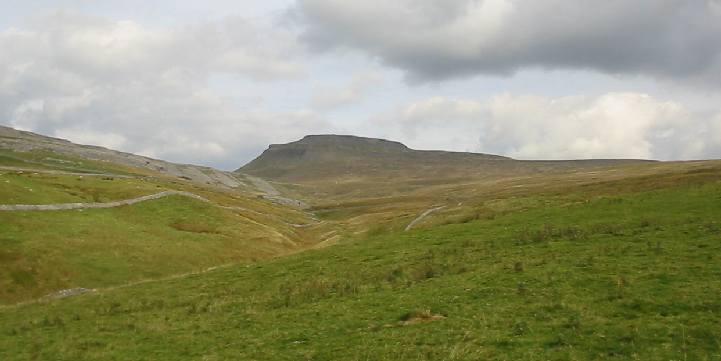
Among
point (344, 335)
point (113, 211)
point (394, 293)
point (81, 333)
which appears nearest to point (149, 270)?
point (113, 211)

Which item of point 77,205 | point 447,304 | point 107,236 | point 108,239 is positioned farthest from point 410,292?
point 77,205

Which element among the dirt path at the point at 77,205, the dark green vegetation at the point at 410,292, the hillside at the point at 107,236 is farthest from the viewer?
the dirt path at the point at 77,205

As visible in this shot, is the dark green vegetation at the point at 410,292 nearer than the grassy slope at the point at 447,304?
No

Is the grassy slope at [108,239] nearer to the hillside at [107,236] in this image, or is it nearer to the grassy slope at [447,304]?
the hillside at [107,236]

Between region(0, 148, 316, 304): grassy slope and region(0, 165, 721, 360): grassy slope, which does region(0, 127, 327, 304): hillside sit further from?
region(0, 165, 721, 360): grassy slope

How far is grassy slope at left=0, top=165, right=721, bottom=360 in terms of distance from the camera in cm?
2039

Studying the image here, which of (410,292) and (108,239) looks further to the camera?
(108,239)

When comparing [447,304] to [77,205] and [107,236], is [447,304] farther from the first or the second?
[77,205]

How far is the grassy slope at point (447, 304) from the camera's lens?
20.4 m

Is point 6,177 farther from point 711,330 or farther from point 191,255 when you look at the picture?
point 711,330

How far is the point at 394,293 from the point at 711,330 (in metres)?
16.6

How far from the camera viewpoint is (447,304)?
2680cm

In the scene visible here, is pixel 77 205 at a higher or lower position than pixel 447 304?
higher

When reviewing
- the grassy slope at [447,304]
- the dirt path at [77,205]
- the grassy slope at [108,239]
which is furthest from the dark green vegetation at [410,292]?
the dirt path at [77,205]
